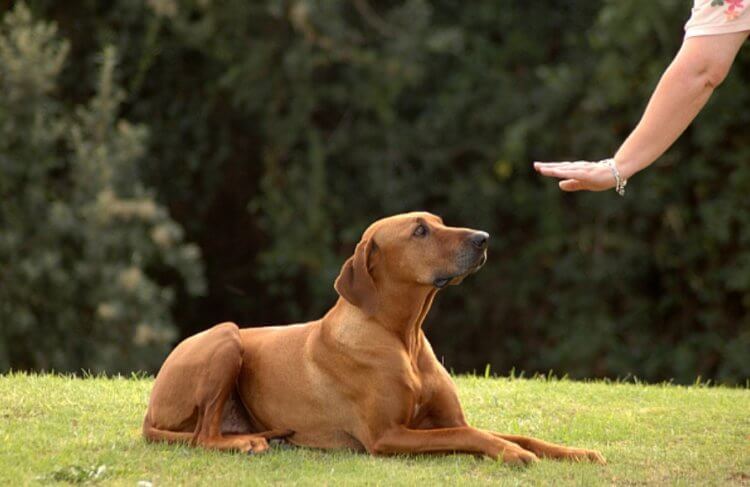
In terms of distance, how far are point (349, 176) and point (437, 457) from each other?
11.3 meters

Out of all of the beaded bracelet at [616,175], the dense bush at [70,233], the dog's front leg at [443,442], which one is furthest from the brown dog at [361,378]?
the dense bush at [70,233]

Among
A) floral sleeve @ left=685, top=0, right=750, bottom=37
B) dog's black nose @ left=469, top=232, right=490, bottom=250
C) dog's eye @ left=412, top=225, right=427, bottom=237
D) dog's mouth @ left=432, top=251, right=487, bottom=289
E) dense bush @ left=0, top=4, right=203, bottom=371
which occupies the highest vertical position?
floral sleeve @ left=685, top=0, right=750, bottom=37

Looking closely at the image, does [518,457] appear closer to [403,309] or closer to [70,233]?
[403,309]

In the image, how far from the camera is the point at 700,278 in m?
15.3

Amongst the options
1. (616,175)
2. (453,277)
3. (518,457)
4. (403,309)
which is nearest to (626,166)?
(616,175)

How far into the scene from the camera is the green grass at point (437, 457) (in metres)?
5.67

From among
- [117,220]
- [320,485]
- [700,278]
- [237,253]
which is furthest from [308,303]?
[320,485]

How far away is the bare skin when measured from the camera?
18.3 ft

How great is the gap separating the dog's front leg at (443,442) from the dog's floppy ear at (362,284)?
23.4 inches

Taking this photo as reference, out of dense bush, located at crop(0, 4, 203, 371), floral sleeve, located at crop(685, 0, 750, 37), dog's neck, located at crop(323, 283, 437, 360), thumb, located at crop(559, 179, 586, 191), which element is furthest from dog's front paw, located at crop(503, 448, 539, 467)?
dense bush, located at crop(0, 4, 203, 371)

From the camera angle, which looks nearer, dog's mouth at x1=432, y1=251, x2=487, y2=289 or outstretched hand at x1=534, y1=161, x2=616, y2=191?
outstretched hand at x1=534, y1=161, x2=616, y2=191

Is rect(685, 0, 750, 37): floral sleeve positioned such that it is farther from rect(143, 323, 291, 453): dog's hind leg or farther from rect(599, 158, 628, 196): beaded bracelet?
rect(143, 323, 291, 453): dog's hind leg

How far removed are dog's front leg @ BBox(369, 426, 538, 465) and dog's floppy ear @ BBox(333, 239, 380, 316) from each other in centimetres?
59

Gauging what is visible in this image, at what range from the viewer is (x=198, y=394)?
641cm
